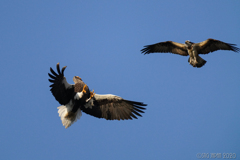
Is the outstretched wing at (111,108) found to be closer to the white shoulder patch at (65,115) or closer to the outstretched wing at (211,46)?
the white shoulder patch at (65,115)

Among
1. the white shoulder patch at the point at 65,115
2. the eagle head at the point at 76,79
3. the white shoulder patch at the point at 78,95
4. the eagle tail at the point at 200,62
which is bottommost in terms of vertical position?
the white shoulder patch at the point at 65,115

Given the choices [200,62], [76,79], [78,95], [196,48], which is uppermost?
[196,48]

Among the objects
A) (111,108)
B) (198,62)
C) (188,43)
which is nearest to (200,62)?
(198,62)

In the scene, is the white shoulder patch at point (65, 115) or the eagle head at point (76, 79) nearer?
the white shoulder patch at point (65, 115)

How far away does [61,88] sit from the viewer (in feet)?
31.8

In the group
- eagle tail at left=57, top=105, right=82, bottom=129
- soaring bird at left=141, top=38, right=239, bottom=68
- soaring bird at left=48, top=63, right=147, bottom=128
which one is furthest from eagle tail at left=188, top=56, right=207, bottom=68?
eagle tail at left=57, top=105, right=82, bottom=129

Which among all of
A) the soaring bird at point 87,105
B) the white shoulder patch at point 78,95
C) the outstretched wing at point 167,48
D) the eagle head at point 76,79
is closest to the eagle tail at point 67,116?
the soaring bird at point 87,105

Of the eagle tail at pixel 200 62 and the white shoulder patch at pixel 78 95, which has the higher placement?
Result: the eagle tail at pixel 200 62

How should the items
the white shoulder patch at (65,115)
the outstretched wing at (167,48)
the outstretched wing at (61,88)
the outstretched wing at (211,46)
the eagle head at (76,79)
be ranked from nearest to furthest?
the outstretched wing at (61,88) → the white shoulder patch at (65,115) → the eagle head at (76,79) → the outstretched wing at (211,46) → the outstretched wing at (167,48)

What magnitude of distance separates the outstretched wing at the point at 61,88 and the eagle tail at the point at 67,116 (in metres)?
0.34

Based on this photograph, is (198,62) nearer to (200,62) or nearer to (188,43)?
(200,62)

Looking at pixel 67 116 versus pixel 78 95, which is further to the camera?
pixel 67 116

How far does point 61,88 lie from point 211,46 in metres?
8.07

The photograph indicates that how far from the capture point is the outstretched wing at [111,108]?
10586 mm
